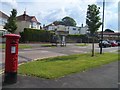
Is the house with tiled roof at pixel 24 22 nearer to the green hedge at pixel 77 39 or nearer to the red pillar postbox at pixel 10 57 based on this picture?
the green hedge at pixel 77 39

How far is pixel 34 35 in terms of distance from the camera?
5669 centimetres

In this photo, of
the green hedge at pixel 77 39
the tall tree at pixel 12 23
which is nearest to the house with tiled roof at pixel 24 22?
the green hedge at pixel 77 39

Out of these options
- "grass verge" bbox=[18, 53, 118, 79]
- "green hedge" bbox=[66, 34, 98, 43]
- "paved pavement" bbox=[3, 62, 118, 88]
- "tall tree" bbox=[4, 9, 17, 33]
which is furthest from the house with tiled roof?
"paved pavement" bbox=[3, 62, 118, 88]

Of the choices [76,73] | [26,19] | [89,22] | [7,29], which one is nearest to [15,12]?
[7,29]

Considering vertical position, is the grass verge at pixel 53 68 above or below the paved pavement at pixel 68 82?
above

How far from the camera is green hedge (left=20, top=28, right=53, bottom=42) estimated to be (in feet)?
178

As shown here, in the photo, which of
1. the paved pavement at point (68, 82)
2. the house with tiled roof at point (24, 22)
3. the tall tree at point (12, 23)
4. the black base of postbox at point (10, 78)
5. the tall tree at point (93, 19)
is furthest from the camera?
the house with tiled roof at point (24, 22)

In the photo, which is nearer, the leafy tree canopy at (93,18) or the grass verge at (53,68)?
the grass verge at (53,68)

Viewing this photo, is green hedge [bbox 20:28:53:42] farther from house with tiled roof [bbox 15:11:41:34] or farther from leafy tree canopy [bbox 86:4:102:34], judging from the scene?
leafy tree canopy [bbox 86:4:102:34]

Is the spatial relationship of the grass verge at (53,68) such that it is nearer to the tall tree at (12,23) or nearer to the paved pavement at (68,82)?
the paved pavement at (68,82)

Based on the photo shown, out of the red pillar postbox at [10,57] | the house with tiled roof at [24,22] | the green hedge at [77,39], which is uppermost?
the house with tiled roof at [24,22]

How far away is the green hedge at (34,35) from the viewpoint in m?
54.4

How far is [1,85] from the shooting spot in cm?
819

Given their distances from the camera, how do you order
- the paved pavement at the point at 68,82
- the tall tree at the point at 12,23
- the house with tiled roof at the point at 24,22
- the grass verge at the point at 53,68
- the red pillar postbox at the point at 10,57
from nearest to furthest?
the paved pavement at the point at 68,82 < the red pillar postbox at the point at 10,57 < the grass verge at the point at 53,68 < the tall tree at the point at 12,23 < the house with tiled roof at the point at 24,22
